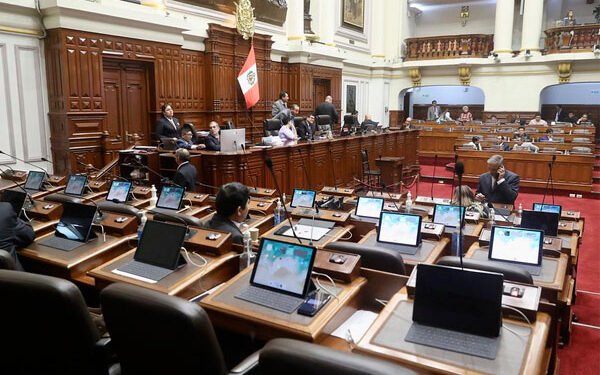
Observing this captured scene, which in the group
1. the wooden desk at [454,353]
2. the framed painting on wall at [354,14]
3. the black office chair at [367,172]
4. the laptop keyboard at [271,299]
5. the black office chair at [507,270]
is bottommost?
the black office chair at [367,172]

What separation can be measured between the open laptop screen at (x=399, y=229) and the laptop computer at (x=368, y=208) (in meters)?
0.59

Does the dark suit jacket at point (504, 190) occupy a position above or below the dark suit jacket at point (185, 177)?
below

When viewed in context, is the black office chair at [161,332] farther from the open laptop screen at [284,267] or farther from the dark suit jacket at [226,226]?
the dark suit jacket at [226,226]

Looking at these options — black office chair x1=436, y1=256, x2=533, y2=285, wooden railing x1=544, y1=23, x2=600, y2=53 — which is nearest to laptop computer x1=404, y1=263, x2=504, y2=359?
black office chair x1=436, y1=256, x2=533, y2=285

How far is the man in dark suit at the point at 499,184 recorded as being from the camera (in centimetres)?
505

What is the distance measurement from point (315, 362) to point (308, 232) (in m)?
2.10

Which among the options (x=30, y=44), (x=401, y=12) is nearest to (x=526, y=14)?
(x=401, y=12)

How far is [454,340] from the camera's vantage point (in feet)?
5.41

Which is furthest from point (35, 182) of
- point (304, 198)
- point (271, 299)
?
point (271, 299)

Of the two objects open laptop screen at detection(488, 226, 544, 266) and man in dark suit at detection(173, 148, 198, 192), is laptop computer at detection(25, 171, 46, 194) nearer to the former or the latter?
man in dark suit at detection(173, 148, 198, 192)

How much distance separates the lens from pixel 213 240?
8.41 feet

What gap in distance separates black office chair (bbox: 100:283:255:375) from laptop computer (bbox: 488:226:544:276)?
6.16 ft

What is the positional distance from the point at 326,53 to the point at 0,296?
1044 cm

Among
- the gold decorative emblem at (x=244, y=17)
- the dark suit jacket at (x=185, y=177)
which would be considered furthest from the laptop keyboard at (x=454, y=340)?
the gold decorative emblem at (x=244, y=17)
